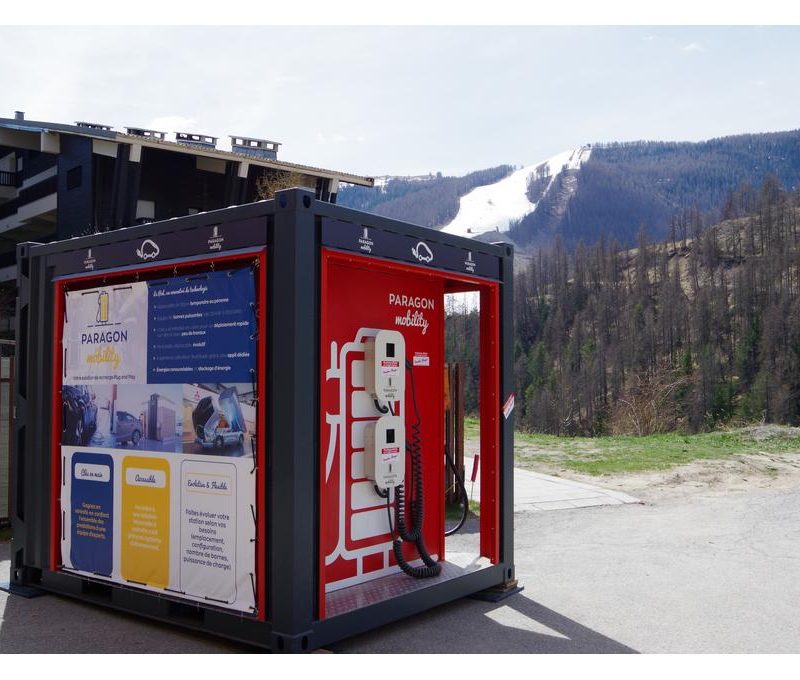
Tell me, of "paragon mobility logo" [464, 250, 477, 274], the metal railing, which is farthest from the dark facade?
"paragon mobility logo" [464, 250, 477, 274]

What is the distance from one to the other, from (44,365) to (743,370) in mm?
88445

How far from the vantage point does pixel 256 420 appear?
16.5 ft

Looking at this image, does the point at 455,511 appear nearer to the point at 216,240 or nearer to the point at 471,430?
the point at 216,240

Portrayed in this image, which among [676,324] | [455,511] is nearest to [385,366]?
[455,511]

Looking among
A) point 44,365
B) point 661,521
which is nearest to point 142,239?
point 44,365

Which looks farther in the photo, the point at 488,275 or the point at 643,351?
the point at 643,351

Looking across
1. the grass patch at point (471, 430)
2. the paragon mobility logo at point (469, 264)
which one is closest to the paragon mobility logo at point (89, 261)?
the paragon mobility logo at point (469, 264)

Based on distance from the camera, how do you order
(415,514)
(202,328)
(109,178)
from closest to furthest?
(202,328) → (415,514) → (109,178)

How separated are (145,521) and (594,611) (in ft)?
10.5

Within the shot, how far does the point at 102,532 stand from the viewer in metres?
6.00

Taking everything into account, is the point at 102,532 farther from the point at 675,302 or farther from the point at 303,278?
the point at 675,302

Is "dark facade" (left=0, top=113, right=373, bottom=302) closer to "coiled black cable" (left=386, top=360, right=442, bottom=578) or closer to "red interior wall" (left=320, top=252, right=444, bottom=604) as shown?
"red interior wall" (left=320, top=252, right=444, bottom=604)

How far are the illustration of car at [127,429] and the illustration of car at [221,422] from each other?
62 centimetres

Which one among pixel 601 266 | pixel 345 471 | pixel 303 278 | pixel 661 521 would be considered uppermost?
pixel 601 266
